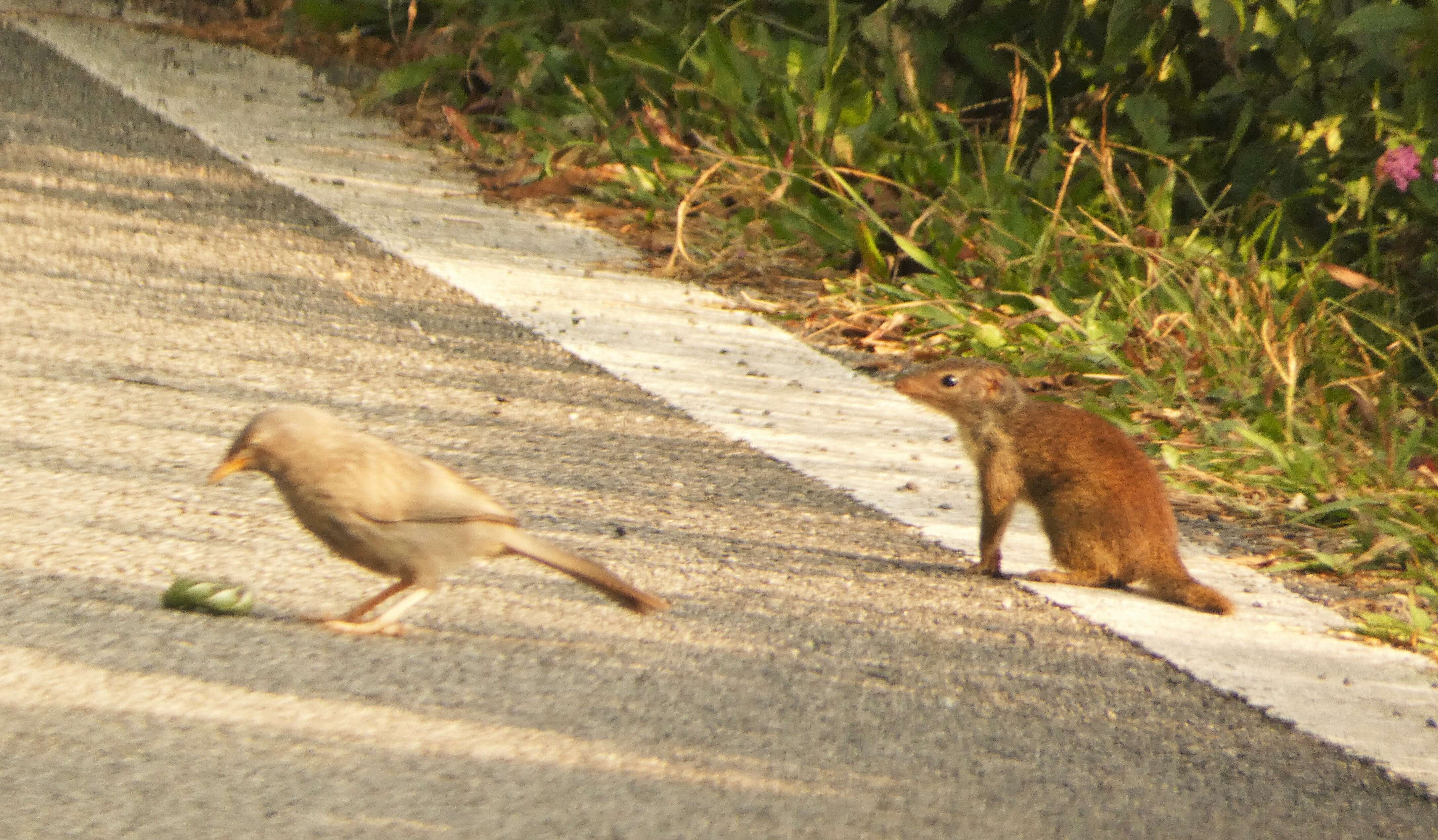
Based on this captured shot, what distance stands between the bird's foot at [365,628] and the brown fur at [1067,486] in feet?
4.77

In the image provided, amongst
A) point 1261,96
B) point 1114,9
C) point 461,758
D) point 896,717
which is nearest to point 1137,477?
point 896,717

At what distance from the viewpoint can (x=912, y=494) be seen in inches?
181

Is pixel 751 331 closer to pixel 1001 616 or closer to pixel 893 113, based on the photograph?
pixel 893 113

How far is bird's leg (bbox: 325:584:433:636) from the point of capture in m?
3.30

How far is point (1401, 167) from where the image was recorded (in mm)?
5535

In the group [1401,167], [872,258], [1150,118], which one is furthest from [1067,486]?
[1150,118]

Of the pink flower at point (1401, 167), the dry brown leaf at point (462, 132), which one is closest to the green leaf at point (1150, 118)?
the pink flower at point (1401, 167)

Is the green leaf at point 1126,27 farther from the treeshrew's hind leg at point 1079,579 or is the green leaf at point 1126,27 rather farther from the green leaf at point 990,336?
the treeshrew's hind leg at point 1079,579

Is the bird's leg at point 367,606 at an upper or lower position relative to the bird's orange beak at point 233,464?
lower

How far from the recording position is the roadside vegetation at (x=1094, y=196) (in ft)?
17.5

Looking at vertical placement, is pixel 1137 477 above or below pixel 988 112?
below

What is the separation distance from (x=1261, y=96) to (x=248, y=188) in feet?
14.1

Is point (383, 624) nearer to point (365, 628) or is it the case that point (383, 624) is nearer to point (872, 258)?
point (365, 628)

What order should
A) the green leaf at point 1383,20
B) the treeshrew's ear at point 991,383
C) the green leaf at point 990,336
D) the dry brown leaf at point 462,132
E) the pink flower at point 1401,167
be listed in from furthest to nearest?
the dry brown leaf at point 462,132 → the green leaf at point 990,336 → the pink flower at point 1401,167 → the green leaf at point 1383,20 → the treeshrew's ear at point 991,383
